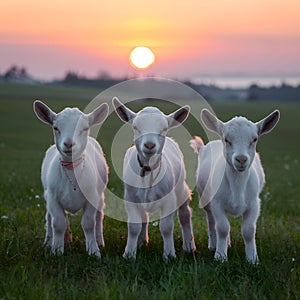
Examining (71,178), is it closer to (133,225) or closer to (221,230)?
(133,225)

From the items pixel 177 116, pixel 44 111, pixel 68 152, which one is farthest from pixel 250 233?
pixel 44 111

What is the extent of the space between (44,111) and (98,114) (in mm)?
615

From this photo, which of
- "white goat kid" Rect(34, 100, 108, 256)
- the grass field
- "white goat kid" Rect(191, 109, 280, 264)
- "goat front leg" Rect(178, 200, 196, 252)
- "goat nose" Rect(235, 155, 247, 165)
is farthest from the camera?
"goat front leg" Rect(178, 200, 196, 252)

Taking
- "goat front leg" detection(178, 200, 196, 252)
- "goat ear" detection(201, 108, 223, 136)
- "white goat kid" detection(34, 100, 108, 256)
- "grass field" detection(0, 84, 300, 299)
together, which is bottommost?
"grass field" detection(0, 84, 300, 299)

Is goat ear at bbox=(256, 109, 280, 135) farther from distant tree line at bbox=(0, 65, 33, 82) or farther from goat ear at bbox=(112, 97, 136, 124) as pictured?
distant tree line at bbox=(0, 65, 33, 82)

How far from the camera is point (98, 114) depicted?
21.5ft

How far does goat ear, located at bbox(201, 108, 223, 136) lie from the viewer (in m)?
6.37

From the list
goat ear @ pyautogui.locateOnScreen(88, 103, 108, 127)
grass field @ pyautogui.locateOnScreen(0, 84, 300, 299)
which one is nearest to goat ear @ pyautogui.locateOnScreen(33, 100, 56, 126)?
goat ear @ pyautogui.locateOnScreen(88, 103, 108, 127)

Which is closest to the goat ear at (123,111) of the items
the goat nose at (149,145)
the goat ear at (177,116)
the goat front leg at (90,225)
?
the goat ear at (177,116)

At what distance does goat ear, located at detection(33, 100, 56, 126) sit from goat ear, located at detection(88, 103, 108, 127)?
0.43 meters

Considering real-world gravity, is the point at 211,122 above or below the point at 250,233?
above

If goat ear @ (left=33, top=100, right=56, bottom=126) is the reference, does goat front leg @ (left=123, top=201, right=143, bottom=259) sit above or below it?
below

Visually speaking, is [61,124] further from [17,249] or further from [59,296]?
[59,296]

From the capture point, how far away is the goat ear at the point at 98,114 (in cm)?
648
